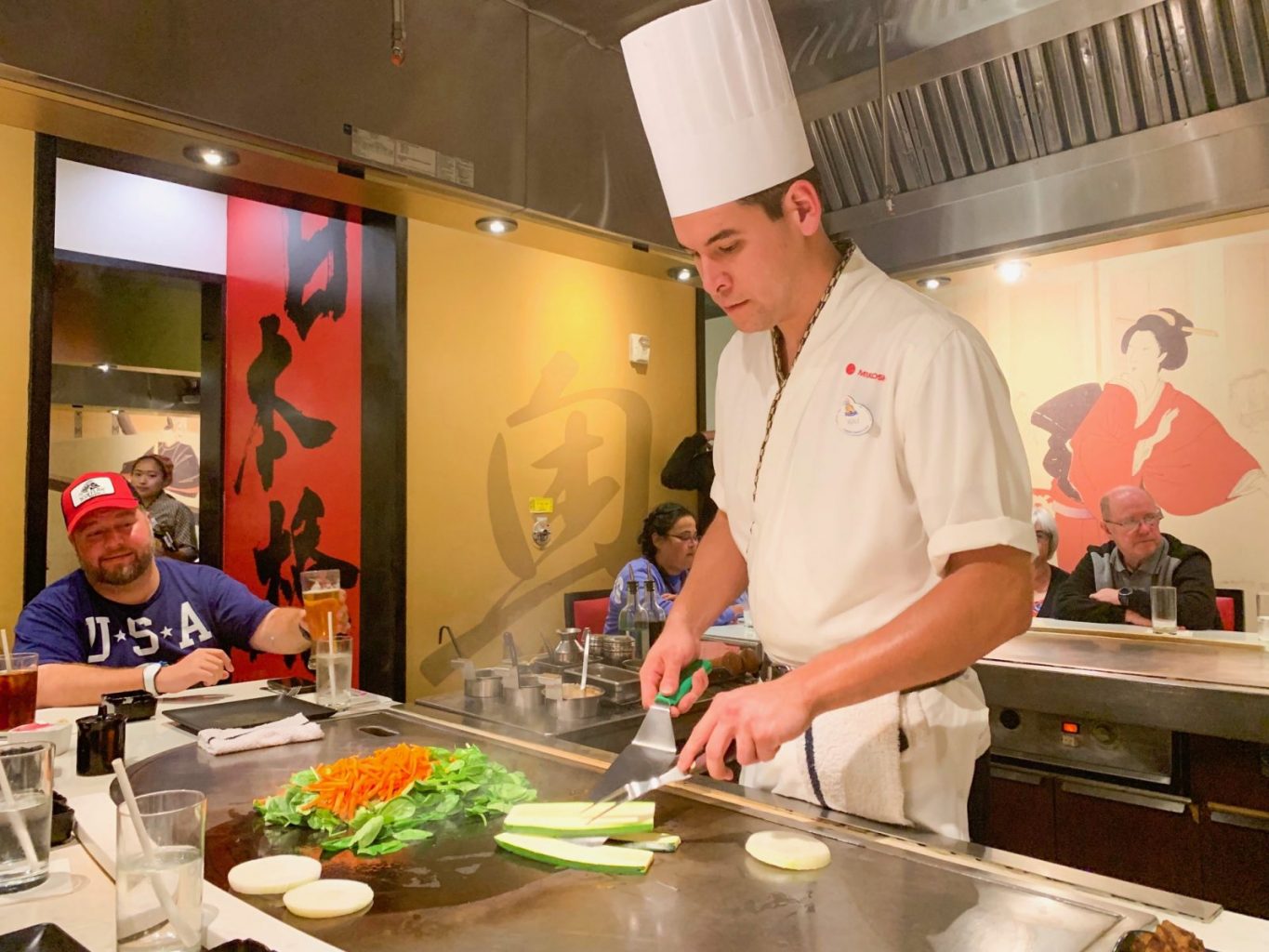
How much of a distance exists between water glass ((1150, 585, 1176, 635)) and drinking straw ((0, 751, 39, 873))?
10.5 ft

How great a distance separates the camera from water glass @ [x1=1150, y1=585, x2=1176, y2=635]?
3061mm

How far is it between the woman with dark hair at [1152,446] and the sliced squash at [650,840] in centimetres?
382

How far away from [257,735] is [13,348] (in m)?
1.97

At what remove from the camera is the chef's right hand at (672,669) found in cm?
139

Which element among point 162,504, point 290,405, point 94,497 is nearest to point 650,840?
point 94,497

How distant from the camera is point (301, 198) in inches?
113

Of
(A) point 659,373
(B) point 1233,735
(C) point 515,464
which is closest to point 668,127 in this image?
(B) point 1233,735

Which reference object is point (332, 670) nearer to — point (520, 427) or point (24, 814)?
point (24, 814)

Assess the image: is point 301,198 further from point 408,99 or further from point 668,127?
point 668,127

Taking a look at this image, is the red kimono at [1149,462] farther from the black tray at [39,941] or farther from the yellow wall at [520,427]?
the black tray at [39,941]

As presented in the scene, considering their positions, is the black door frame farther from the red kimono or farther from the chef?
the red kimono

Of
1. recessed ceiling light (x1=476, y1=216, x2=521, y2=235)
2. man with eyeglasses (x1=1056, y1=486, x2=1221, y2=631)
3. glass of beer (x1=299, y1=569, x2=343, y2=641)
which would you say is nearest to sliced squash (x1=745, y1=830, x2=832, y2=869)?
glass of beer (x1=299, y1=569, x2=343, y2=641)

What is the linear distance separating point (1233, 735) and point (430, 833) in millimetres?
2000

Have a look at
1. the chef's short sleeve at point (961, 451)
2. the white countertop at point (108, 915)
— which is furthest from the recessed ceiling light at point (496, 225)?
the white countertop at point (108, 915)
